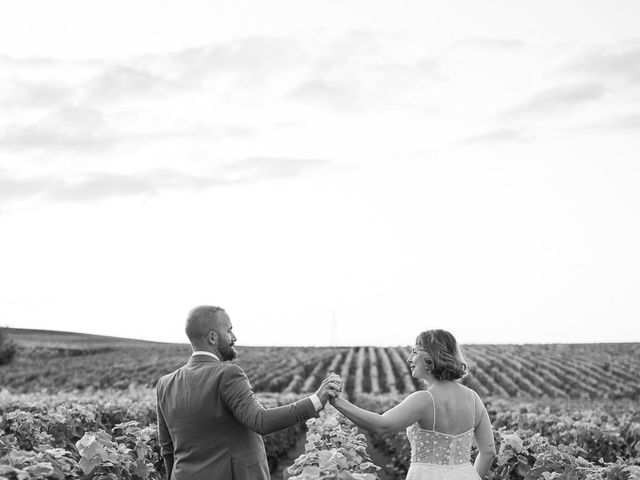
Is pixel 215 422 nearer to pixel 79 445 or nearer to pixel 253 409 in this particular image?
pixel 253 409

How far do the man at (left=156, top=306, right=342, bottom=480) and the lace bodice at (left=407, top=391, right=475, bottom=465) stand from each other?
2.12 feet

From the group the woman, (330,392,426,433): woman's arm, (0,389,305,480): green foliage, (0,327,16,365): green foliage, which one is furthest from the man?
(0,327,16,365): green foliage

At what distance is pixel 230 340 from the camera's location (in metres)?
5.07

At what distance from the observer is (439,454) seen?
526 cm

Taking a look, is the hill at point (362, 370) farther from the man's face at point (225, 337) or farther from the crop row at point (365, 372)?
the man's face at point (225, 337)

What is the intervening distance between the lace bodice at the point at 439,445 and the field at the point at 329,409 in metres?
0.34

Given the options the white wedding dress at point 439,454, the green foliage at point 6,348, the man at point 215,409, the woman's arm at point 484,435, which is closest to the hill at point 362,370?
the green foliage at point 6,348

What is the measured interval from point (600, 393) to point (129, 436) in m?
46.0

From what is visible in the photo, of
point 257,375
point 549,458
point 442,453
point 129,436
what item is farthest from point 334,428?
point 257,375

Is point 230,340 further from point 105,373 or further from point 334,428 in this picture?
point 105,373

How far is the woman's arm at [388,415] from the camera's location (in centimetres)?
489

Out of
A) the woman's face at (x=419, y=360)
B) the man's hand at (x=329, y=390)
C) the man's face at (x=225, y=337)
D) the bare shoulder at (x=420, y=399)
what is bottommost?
the bare shoulder at (x=420, y=399)

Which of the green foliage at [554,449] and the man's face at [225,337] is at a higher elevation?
the man's face at [225,337]

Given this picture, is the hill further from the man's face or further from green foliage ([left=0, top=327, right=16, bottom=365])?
the man's face
